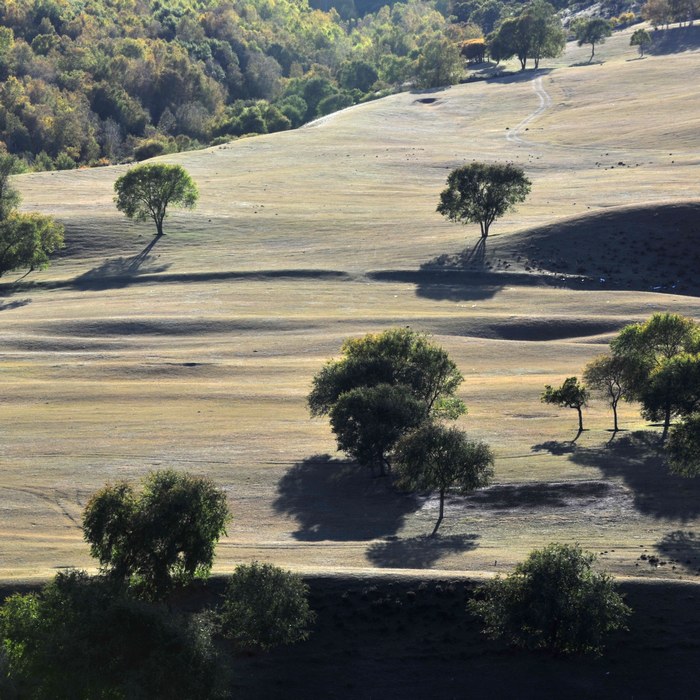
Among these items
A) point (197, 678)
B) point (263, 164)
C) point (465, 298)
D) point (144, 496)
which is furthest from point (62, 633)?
point (263, 164)

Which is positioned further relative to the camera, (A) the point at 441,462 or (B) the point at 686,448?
(A) the point at 441,462

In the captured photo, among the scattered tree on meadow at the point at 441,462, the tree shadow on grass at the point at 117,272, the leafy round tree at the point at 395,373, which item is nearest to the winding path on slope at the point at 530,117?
the tree shadow on grass at the point at 117,272

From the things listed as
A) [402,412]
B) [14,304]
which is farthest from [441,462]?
[14,304]

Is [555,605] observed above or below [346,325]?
below

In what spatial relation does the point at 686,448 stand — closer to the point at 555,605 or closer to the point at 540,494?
the point at 540,494

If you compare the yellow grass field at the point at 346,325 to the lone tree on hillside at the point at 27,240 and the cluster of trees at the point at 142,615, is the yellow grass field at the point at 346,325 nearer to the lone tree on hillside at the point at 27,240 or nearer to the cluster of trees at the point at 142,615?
the lone tree on hillside at the point at 27,240

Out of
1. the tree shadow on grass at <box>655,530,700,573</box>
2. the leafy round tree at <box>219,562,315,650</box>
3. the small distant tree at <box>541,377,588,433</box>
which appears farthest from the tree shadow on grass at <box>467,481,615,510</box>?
the leafy round tree at <box>219,562,315,650</box>
